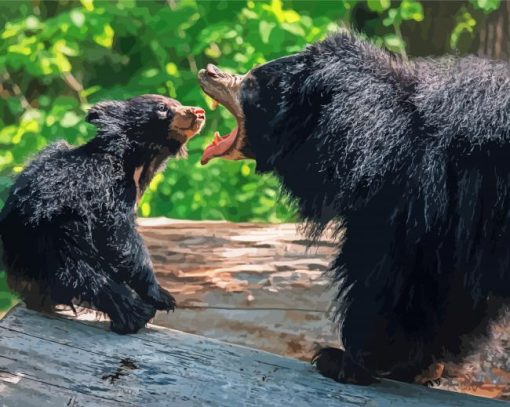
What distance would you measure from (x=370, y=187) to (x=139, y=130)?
1.22 metres

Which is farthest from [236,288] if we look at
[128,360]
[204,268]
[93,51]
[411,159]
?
[93,51]

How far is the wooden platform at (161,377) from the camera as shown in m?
2.51

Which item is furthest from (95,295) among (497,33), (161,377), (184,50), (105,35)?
(497,33)

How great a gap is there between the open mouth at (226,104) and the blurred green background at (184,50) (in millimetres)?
1950

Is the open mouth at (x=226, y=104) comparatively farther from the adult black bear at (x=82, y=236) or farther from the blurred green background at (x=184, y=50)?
the blurred green background at (x=184, y=50)

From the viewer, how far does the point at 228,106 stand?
3.07m

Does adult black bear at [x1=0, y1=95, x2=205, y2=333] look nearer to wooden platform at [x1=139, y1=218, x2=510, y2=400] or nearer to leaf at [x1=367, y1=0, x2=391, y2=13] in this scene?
wooden platform at [x1=139, y1=218, x2=510, y2=400]

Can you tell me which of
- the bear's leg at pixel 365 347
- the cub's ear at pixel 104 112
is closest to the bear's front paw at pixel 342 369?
the bear's leg at pixel 365 347

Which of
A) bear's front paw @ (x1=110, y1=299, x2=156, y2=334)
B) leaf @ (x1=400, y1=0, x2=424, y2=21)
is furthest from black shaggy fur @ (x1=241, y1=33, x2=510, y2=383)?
leaf @ (x1=400, y1=0, x2=424, y2=21)

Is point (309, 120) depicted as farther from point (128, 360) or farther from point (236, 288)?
point (236, 288)

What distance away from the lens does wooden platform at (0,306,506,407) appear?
98.7 inches

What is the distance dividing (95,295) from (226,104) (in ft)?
2.92

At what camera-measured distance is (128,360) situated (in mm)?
2686

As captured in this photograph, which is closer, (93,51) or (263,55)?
(263,55)
